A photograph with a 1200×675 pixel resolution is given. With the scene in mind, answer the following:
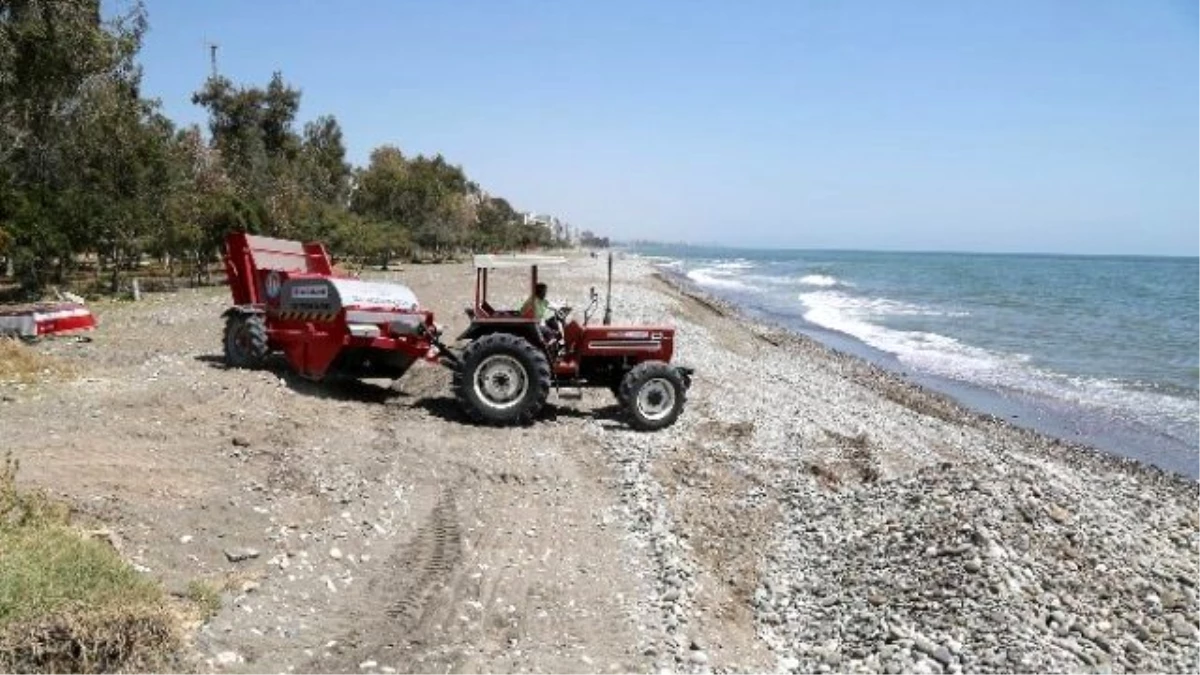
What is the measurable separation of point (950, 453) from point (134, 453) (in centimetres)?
918

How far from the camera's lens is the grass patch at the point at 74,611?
164 inches

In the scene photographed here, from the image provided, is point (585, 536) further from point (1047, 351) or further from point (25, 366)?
point (1047, 351)

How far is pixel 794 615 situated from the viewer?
6.21m

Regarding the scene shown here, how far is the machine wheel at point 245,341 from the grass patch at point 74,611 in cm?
630

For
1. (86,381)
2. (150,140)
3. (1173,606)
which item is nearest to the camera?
(1173,606)

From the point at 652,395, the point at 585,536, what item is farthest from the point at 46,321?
the point at 585,536

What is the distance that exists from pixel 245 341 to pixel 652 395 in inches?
200

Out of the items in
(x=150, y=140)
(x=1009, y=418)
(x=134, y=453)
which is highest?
(x=150, y=140)

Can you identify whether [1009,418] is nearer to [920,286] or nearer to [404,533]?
[404,533]

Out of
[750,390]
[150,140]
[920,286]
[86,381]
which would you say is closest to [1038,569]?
[750,390]

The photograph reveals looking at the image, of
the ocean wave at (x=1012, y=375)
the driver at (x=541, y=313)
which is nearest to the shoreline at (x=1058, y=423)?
the ocean wave at (x=1012, y=375)

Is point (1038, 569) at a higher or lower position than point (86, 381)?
lower

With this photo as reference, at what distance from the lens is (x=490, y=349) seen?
9945mm

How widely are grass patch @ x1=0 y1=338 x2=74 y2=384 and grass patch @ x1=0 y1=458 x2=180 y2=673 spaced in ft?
18.0
